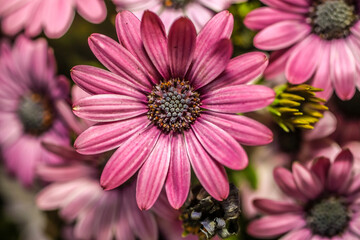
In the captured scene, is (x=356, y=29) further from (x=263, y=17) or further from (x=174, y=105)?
(x=174, y=105)

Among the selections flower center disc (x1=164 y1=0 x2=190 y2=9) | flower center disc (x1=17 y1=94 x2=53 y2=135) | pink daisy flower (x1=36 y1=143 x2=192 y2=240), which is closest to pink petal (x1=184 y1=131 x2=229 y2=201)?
pink daisy flower (x1=36 y1=143 x2=192 y2=240)

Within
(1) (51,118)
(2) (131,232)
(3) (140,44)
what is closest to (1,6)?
(1) (51,118)

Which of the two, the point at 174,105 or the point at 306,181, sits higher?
the point at 174,105

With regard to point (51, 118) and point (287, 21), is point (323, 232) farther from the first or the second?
point (51, 118)

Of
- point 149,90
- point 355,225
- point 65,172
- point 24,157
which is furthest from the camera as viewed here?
point 24,157

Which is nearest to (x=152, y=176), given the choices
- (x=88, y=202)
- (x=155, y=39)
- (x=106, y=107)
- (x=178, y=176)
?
(x=178, y=176)

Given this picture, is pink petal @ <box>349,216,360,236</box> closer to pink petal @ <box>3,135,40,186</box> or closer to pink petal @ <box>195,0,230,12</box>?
pink petal @ <box>195,0,230,12</box>
